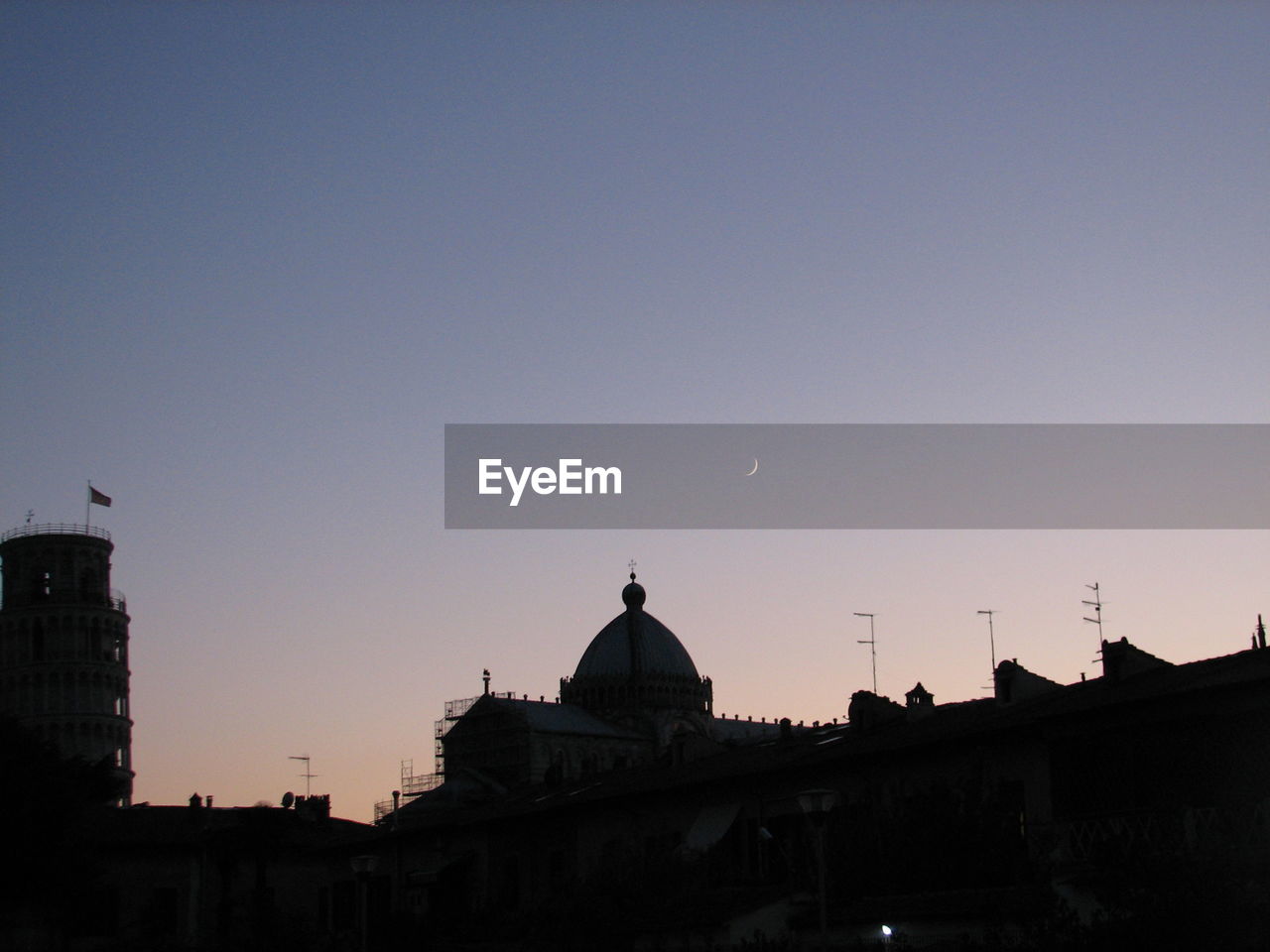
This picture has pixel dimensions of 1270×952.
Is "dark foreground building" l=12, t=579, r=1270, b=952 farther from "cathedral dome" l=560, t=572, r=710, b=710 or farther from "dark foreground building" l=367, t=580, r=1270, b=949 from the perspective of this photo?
"cathedral dome" l=560, t=572, r=710, b=710

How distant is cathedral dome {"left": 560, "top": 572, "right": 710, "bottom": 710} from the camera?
4417 inches

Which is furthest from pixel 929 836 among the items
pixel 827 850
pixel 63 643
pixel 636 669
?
pixel 63 643

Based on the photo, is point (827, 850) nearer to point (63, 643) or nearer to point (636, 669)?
point (636, 669)

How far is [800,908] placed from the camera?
106 ft

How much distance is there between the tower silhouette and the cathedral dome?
34022 mm

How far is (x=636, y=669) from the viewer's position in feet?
371

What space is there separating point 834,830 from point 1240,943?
14046mm

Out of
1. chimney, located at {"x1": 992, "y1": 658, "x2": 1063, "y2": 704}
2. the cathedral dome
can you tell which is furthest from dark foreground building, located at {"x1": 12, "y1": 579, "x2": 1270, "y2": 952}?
the cathedral dome

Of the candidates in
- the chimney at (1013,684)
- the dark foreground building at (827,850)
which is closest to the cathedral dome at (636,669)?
the dark foreground building at (827,850)

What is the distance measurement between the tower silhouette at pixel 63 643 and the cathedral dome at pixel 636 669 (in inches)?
1339

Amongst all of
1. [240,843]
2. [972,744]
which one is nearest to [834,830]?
[972,744]

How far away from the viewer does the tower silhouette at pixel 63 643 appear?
121 meters

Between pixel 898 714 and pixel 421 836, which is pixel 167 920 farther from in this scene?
pixel 898 714

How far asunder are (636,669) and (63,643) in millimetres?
41304
